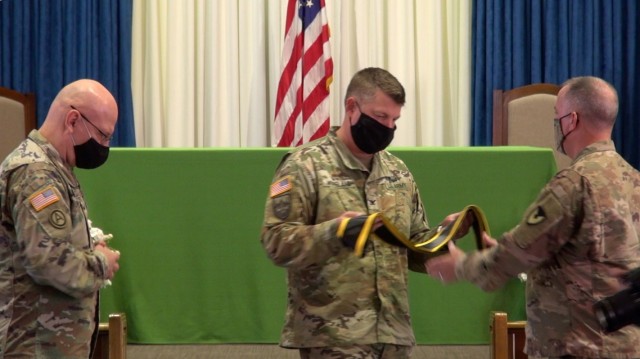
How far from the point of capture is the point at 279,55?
8.12 meters

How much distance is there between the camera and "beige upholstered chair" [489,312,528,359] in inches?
166

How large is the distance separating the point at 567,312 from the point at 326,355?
2.57 feet

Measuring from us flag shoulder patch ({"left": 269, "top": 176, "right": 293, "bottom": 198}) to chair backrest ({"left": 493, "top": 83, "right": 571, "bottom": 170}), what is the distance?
453cm

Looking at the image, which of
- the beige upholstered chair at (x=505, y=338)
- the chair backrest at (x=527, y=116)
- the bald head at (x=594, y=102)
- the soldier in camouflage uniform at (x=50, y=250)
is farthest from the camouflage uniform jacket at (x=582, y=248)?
the chair backrest at (x=527, y=116)

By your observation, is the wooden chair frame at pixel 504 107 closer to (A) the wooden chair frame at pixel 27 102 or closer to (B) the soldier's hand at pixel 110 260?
(A) the wooden chair frame at pixel 27 102

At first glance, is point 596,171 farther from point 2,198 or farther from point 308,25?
point 308,25

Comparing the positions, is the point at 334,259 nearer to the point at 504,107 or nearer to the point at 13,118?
the point at 504,107

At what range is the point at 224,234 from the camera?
5.08 m

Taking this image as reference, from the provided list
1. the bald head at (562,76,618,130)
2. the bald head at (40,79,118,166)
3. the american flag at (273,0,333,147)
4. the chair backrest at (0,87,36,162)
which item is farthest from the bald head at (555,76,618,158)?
the chair backrest at (0,87,36,162)

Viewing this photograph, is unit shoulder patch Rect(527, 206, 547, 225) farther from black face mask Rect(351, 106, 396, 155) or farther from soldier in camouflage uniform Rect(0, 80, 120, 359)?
soldier in camouflage uniform Rect(0, 80, 120, 359)

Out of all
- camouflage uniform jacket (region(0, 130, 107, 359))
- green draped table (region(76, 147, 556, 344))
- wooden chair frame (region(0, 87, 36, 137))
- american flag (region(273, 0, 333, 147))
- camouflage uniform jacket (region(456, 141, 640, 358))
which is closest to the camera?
camouflage uniform jacket (region(0, 130, 107, 359))

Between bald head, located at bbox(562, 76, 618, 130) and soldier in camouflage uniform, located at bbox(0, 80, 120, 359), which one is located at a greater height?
bald head, located at bbox(562, 76, 618, 130)

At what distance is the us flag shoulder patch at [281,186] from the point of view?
3.06m

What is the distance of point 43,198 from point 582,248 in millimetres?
1653
